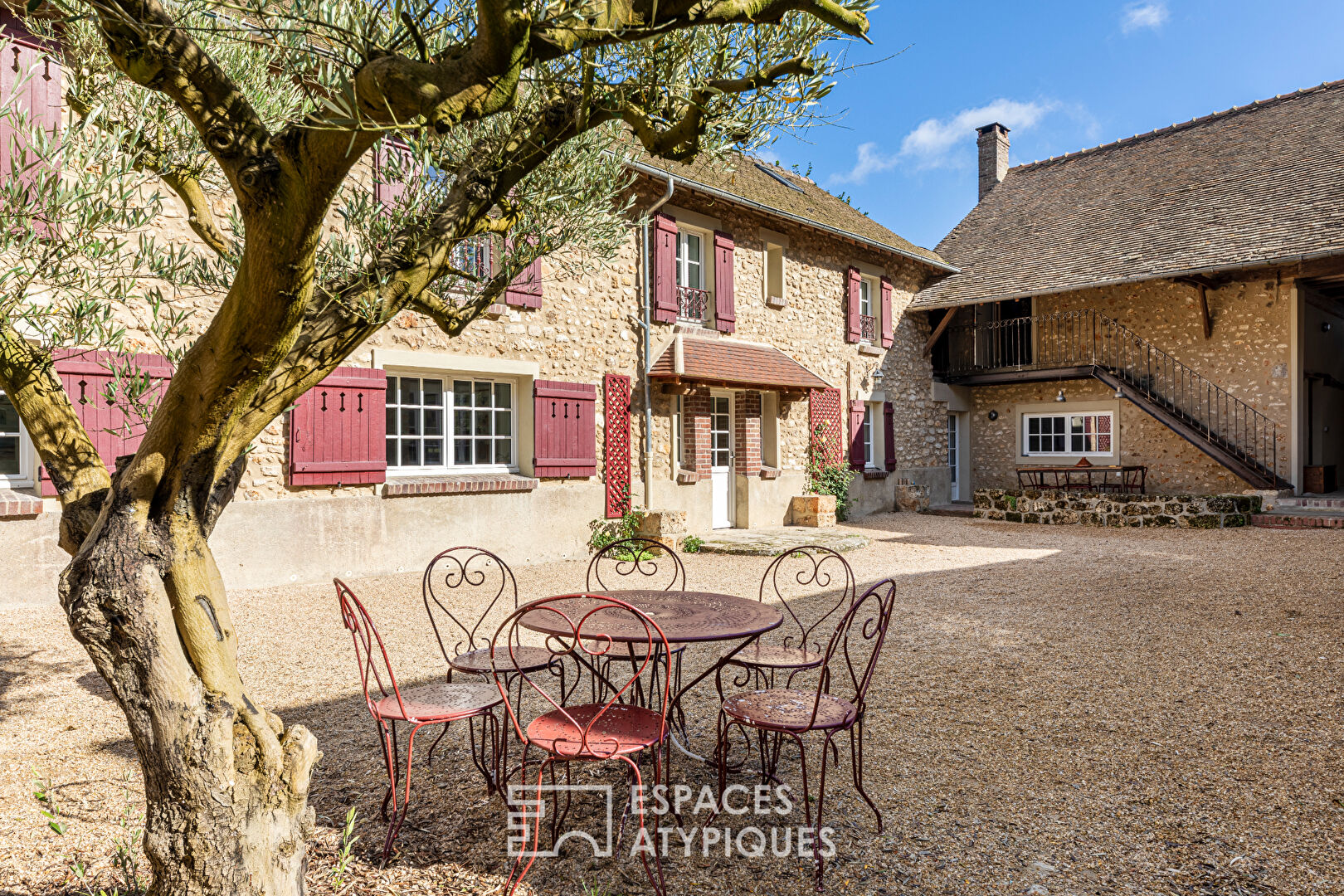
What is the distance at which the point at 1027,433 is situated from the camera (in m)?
14.9

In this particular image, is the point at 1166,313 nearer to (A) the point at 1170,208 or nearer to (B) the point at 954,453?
(A) the point at 1170,208

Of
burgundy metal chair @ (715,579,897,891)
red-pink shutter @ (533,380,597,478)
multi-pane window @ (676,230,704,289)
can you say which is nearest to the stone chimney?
multi-pane window @ (676,230,704,289)

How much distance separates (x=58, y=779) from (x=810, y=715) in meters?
2.78

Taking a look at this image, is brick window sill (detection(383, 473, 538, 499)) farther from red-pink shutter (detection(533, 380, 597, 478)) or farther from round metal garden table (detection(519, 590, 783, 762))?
round metal garden table (detection(519, 590, 783, 762))

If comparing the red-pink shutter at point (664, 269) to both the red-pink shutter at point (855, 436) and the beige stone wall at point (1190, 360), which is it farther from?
the beige stone wall at point (1190, 360)

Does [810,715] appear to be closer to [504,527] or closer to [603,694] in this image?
[603,694]

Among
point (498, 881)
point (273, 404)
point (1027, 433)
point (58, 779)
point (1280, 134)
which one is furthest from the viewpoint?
point (1027, 433)

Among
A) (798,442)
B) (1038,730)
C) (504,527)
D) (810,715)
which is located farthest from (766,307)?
(810,715)

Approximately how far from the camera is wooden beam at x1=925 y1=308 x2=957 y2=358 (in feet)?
47.6

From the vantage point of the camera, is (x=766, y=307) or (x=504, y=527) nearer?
(x=504, y=527)

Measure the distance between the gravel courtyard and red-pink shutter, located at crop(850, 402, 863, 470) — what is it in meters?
6.47

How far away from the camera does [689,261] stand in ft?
36.1

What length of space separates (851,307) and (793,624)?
8.51m

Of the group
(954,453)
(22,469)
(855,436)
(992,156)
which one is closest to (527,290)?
(22,469)
